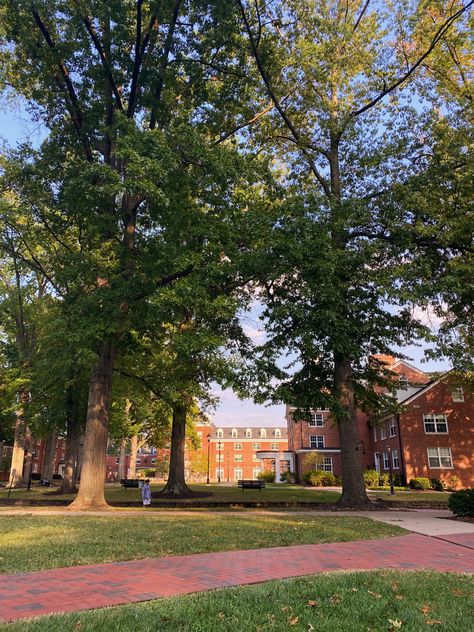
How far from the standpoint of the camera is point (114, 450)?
74438 millimetres

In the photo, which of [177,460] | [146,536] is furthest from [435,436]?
[146,536]

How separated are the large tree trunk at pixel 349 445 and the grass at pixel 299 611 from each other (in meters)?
13.0

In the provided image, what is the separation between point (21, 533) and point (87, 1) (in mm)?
14778

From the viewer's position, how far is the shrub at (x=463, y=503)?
13875mm

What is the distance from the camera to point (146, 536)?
9234 millimetres

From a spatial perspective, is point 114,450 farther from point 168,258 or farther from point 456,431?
point 168,258

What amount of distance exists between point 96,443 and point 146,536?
28.1ft

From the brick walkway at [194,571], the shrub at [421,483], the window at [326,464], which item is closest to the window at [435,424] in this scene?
the shrub at [421,483]

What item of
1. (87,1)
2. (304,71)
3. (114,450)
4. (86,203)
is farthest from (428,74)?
(114,450)

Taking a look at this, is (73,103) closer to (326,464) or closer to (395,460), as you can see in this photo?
(395,460)

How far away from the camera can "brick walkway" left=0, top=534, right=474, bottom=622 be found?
4.90 m

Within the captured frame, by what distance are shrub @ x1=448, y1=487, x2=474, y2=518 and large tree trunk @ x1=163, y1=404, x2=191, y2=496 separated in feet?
45.7

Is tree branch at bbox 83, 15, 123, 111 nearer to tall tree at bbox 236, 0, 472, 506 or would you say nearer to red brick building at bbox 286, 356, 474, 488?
tall tree at bbox 236, 0, 472, 506

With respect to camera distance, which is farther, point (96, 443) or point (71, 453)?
point (71, 453)
